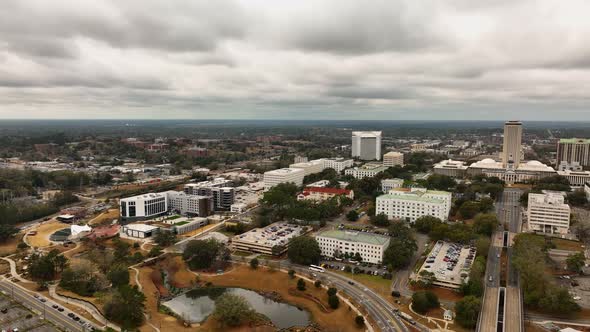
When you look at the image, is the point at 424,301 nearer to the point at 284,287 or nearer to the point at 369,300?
the point at 369,300

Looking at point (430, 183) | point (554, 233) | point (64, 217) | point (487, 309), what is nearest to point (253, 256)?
point (487, 309)

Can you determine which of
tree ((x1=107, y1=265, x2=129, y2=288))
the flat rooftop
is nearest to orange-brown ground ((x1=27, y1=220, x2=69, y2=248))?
tree ((x1=107, y1=265, x2=129, y2=288))

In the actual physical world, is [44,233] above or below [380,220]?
below

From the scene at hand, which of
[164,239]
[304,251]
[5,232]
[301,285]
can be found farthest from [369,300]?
[5,232]

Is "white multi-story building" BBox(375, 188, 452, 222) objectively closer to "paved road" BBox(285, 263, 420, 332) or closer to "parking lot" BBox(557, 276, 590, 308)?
"parking lot" BBox(557, 276, 590, 308)

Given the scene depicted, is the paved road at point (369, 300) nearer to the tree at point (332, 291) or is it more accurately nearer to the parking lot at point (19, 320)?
the tree at point (332, 291)
